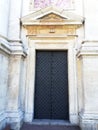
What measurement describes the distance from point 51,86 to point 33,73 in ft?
3.11

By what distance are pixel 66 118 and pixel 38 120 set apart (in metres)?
1.14

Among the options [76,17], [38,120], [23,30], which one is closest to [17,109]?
[38,120]

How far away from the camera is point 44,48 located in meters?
6.63

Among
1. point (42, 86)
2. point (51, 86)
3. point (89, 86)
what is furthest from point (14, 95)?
point (89, 86)

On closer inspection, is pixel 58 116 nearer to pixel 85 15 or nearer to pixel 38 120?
pixel 38 120

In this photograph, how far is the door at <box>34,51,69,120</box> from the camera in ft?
21.2

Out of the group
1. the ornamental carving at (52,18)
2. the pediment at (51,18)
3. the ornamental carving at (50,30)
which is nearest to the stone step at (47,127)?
the ornamental carving at (50,30)

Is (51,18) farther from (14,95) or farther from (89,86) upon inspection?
(14,95)

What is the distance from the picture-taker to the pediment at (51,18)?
640 centimetres

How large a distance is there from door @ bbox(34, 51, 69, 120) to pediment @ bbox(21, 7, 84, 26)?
1.27 meters

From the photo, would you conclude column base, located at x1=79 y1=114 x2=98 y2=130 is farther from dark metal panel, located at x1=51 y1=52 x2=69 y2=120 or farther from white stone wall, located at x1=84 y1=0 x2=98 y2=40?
white stone wall, located at x1=84 y1=0 x2=98 y2=40

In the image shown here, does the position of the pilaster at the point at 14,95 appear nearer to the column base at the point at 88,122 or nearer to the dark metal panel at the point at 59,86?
the dark metal panel at the point at 59,86

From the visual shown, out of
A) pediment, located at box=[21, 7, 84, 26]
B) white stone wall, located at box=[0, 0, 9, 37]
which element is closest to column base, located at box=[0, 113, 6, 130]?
white stone wall, located at box=[0, 0, 9, 37]

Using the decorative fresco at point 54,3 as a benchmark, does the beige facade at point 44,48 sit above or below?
below
